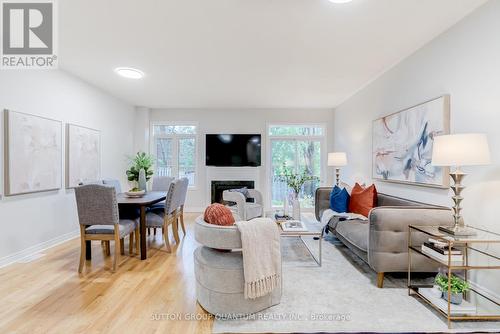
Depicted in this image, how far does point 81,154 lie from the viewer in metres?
4.37

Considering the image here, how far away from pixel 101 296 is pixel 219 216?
1.40 meters

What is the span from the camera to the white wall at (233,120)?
6.48m

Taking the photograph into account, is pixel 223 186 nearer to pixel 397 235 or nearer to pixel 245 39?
pixel 245 39

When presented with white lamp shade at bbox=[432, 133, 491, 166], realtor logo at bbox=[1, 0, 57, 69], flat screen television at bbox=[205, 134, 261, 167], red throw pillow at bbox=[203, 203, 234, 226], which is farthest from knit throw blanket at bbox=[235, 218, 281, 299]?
flat screen television at bbox=[205, 134, 261, 167]

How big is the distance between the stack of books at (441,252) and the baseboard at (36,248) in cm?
455

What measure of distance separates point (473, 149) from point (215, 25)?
101 inches

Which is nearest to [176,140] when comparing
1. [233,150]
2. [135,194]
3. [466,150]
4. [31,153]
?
[233,150]

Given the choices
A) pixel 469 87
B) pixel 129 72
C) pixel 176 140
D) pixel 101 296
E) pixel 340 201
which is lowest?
pixel 101 296

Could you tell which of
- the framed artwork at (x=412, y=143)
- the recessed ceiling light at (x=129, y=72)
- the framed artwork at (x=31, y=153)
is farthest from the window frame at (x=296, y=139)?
the framed artwork at (x=31, y=153)

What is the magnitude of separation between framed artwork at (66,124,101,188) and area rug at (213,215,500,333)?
3.58m

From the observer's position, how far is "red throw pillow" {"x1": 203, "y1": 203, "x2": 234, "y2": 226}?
84.7 inches

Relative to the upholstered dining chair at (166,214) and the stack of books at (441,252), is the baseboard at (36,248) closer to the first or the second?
the upholstered dining chair at (166,214)

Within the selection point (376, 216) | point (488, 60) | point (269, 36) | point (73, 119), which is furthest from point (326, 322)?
point (73, 119)

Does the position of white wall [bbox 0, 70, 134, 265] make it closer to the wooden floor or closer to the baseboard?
the baseboard
